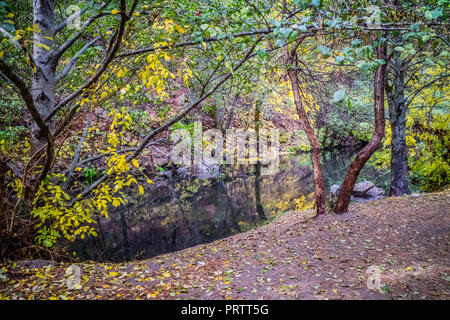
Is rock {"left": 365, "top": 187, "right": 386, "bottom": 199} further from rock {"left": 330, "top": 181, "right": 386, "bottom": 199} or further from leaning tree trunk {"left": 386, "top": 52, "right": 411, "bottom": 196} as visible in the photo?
leaning tree trunk {"left": 386, "top": 52, "right": 411, "bottom": 196}

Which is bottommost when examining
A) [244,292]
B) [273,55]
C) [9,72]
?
[244,292]

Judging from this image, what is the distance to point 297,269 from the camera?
4316 millimetres

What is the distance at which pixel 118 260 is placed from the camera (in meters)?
7.94

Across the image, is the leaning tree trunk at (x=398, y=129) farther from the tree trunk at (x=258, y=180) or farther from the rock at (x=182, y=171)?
the rock at (x=182, y=171)

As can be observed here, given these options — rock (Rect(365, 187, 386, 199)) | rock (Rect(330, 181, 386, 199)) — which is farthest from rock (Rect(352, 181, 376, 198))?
rock (Rect(365, 187, 386, 199))

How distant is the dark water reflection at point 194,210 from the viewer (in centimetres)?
909

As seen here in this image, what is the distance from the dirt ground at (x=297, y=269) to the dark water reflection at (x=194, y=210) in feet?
11.9

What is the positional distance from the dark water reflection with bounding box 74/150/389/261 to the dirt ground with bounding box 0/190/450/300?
364 cm

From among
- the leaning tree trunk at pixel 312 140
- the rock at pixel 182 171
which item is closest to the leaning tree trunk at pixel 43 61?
the leaning tree trunk at pixel 312 140

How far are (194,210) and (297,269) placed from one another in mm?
8688

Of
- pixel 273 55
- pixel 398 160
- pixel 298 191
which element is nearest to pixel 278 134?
pixel 298 191

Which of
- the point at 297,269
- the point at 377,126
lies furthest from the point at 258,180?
the point at 297,269
